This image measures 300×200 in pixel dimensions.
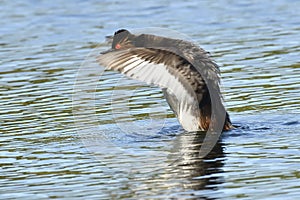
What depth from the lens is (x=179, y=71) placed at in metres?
9.25

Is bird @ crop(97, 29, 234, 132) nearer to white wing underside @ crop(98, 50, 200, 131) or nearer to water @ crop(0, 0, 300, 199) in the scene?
white wing underside @ crop(98, 50, 200, 131)

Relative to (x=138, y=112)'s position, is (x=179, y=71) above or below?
above

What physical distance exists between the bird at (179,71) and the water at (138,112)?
291 millimetres

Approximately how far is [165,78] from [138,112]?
5.66ft

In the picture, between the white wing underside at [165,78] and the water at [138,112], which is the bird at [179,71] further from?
the water at [138,112]

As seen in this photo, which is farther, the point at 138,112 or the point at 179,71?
the point at 138,112

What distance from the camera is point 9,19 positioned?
57.5 feet

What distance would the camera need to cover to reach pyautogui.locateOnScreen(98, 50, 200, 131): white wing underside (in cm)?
888

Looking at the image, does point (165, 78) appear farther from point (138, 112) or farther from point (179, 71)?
point (138, 112)

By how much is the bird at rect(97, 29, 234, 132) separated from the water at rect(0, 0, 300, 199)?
0.29 m

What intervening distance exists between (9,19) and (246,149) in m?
9.69

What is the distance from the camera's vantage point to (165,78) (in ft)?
30.0

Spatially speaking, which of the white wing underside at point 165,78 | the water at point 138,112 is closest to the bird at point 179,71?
the white wing underside at point 165,78

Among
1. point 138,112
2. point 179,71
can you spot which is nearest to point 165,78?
point 179,71
